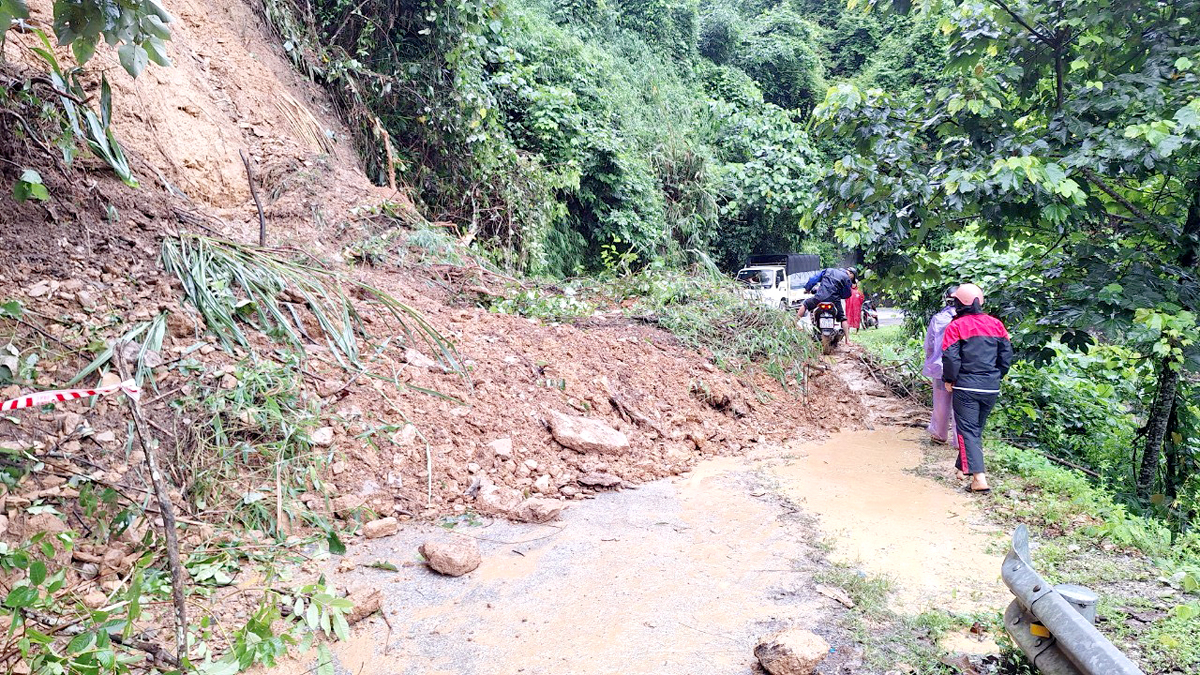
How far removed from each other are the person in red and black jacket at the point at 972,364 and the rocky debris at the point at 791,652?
2.90m

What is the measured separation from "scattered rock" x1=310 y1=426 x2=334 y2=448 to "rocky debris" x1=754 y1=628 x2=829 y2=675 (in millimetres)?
2648

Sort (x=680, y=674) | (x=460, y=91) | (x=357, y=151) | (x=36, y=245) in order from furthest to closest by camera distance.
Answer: (x=460, y=91) → (x=357, y=151) → (x=36, y=245) → (x=680, y=674)

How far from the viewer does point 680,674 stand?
2.64 m

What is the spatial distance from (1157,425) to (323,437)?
625 cm

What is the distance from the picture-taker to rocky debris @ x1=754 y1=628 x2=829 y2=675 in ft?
8.36

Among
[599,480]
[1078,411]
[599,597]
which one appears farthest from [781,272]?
[599,597]

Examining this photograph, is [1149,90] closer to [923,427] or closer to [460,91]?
Answer: [923,427]

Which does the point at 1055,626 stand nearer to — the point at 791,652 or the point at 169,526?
the point at 791,652

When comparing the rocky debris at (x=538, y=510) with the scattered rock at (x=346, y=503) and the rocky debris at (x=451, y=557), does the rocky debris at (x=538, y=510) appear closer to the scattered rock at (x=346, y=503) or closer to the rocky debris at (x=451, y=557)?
the rocky debris at (x=451, y=557)

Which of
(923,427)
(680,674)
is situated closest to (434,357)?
(680,674)

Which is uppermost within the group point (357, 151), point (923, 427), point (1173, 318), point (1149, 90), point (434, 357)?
point (1149, 90)

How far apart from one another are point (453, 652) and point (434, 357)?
2801 millimetres

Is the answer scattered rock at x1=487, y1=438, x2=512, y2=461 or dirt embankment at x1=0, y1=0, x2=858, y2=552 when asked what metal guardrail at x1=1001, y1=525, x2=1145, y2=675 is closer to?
dirt embankment at x1=0, y1=0, x2=858, y2=552

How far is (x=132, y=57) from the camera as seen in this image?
236 centimetres
